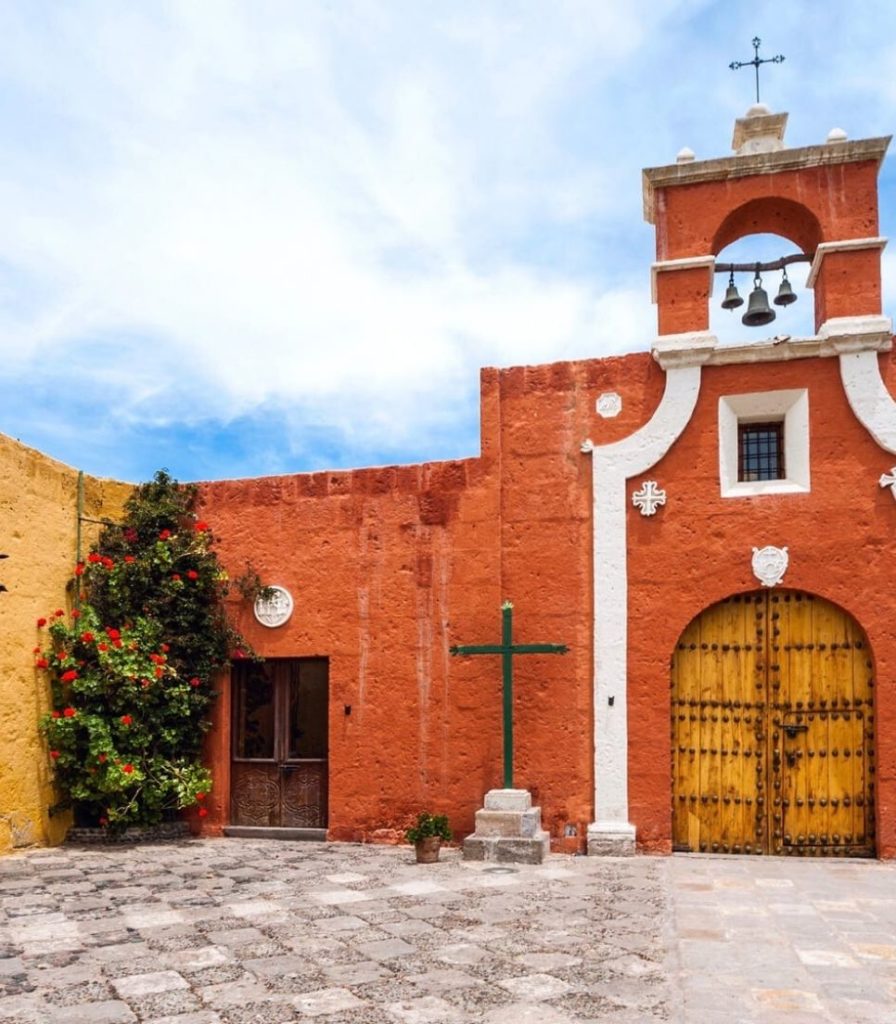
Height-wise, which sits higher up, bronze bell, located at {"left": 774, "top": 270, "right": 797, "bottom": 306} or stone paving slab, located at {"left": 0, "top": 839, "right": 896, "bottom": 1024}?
bronze bell, located at {"left": 774, "top": 270, "right": 797, "bottom": 306}

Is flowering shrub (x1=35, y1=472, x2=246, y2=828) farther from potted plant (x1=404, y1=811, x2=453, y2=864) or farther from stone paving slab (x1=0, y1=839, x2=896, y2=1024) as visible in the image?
potted plant (x1=404, y1=811, x2=453, y2=864)

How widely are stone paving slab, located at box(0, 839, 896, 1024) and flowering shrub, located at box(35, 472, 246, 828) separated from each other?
0.92 m

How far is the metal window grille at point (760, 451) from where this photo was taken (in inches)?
339

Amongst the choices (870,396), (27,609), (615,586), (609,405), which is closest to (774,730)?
(615,586)

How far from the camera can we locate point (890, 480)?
8.07 m

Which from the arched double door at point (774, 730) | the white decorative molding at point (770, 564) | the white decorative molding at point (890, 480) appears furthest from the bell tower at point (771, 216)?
the arched double door at point (774, 730)

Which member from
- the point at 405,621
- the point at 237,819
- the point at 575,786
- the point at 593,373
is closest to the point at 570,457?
the point at 593,373

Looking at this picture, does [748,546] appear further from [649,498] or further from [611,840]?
[611,840]

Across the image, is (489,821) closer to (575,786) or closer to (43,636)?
(575,786)

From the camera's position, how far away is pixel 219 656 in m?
9.52

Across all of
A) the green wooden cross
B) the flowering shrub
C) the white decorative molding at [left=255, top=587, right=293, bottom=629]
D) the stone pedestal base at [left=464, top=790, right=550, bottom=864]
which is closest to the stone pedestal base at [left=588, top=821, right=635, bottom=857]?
the stone pedestal base at [left=464, top=790, right=550, bottom=864]

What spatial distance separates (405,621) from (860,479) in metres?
4.25

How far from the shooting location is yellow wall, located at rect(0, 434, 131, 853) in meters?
8.49

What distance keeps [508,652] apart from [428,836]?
1691mm
